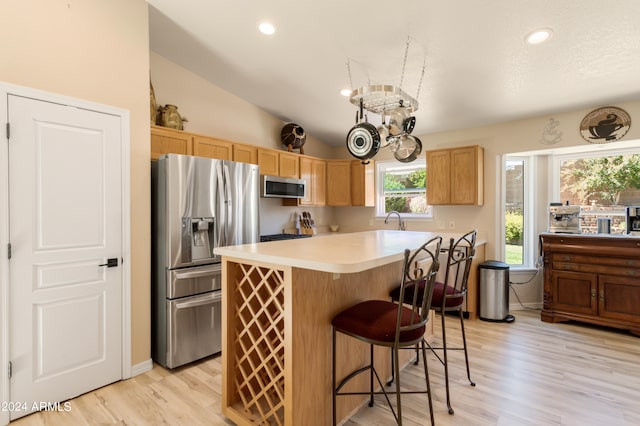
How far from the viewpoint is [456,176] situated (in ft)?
13.4

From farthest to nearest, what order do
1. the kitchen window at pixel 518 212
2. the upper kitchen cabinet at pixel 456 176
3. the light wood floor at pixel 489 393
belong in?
the kitchen window at pixel 518 212 → the upper kitchen cabinet at pixel 456 176 → the light wood floor at pixel 489 393

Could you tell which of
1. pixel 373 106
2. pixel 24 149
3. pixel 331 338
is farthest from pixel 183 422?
pixel 373 106

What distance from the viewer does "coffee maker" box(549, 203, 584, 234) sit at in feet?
12.2

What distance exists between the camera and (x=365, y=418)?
6.59 ft

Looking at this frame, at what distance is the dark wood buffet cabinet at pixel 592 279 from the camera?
3258 mm

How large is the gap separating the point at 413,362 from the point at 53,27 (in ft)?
12.5

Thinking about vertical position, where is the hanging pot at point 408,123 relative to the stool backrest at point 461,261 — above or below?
above

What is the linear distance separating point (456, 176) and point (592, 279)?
1.83m

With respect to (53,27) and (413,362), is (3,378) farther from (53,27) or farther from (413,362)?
(413,362)

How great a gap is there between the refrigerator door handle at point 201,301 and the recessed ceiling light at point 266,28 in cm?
237

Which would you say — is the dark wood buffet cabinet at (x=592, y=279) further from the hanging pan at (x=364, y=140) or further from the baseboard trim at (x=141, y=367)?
the baseboard trim at (x=141, y=367)

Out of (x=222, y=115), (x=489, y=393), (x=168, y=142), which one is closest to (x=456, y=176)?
(x=489, y=393)

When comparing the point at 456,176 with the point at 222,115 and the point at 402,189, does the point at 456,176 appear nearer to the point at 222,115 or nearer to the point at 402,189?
the point at 402,189

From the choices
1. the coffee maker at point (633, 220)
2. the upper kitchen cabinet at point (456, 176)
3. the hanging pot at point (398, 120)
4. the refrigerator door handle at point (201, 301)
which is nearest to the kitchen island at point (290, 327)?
the refrigerator door handle at point (201, 301)
